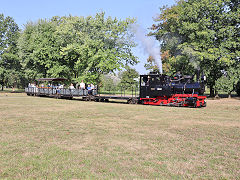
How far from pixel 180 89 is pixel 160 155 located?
15.8 m

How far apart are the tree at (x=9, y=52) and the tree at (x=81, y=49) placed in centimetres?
538

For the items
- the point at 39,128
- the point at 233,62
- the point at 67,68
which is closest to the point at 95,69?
the point at 67,68

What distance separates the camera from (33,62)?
4525 cm

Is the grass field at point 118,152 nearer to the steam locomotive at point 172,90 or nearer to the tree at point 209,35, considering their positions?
the steam locomotive at point 172,90

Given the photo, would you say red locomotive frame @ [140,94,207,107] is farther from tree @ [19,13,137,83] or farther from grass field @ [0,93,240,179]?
tree @ [19,13,137,83]

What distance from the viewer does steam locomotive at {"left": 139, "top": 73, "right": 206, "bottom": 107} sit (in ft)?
68.2

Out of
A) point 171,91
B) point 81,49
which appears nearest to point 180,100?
point 171,91

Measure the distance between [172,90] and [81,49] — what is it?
2019cm

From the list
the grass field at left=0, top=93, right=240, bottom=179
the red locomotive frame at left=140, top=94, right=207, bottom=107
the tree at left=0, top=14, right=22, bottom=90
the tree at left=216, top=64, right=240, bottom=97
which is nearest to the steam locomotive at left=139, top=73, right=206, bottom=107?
the red locomotive frame at left=140, top=94, right=207, bottom=107

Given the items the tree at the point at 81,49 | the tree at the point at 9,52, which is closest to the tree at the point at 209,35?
the tree at the point at 81,49

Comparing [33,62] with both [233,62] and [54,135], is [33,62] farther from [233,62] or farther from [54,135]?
[54,135]

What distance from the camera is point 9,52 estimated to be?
50250mm

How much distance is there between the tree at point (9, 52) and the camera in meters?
Answer: 48.6

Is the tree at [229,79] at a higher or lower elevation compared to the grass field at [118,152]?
higher
